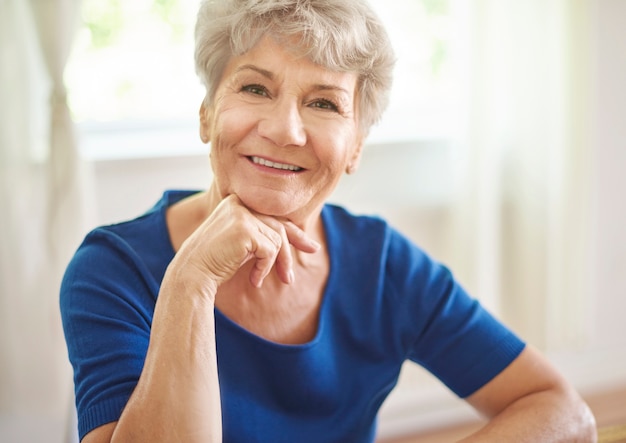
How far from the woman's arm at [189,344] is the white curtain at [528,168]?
1.57m

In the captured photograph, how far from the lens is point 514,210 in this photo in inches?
107

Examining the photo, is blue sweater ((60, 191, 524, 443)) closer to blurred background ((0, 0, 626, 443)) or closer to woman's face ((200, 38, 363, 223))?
woman's face ((200, 38, 363, 223))

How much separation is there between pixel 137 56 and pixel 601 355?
7.45ft

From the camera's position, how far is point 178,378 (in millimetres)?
1033

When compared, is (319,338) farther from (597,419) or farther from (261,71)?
(597,419)

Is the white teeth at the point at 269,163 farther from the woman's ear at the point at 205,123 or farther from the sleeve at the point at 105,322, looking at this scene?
the sleeve at the point at 105,322

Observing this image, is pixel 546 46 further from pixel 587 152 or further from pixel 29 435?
pixel 29 435

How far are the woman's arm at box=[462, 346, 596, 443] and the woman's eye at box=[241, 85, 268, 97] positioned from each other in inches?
27.3

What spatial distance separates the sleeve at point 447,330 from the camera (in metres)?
1.41

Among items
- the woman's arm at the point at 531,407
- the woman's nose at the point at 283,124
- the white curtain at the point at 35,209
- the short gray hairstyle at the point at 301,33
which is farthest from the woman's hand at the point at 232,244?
the white curtain at the point at 35,209

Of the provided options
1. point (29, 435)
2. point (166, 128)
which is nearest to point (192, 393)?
point (29, 435)

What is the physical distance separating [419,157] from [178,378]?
5.76 ft

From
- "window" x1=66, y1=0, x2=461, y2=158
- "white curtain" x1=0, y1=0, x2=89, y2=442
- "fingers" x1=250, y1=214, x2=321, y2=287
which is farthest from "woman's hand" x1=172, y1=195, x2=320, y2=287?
"window" x1=66, y1=0, x2=461, y2=158

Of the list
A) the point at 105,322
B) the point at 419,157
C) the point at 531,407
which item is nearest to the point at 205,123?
the point at 105,322
